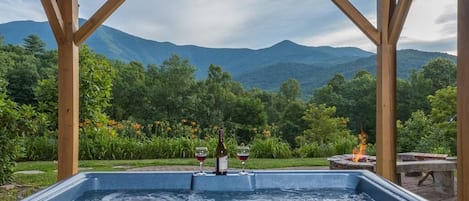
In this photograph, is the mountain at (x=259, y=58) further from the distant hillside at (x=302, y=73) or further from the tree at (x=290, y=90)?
the tree at (x=290, y=90)

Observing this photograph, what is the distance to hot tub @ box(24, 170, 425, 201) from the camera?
291cm

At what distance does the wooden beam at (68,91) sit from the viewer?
11.8 feet

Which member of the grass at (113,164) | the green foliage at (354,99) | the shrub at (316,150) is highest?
the green foliage at (354,99)

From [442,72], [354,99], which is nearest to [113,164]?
[354,99]

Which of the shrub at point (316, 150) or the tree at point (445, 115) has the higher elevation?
the tree at point (445, 115)

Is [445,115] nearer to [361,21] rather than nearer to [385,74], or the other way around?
[385,74]

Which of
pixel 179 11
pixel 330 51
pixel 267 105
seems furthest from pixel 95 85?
pixel 330 51

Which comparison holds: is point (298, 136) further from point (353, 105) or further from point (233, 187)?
point (233, 187)

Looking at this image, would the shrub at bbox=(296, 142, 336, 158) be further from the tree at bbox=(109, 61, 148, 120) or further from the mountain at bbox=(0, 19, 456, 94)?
the tree at bbox=(109, 61, 148, 120)

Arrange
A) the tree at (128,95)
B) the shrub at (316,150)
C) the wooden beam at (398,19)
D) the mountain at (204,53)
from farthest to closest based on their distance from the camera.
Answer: the mountain at (204,53), the tree at (128,95), the shrub at (316,150), the wooden beam at (398,19)

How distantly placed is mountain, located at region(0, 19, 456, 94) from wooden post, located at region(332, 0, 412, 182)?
393cm

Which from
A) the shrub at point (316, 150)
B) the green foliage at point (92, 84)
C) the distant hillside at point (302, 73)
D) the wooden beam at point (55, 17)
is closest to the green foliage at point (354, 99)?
the distant hillside at point (302, 73)

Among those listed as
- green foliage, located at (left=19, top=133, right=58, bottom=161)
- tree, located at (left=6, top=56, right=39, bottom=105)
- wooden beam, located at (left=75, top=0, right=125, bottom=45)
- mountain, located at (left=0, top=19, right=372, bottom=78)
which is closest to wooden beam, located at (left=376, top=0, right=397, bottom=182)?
wooden beam, located at (left=75, top=0, right=125, bottom=45)

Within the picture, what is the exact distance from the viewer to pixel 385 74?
11.8ft
